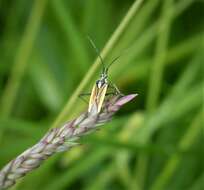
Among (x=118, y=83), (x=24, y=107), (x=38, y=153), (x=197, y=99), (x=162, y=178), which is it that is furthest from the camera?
(x=24, y=107)

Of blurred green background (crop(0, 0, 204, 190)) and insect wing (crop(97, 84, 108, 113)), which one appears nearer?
insect wing (crop(97, 84, 108, 113))

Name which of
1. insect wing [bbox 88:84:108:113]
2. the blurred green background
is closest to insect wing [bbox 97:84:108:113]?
insect wing [bbox 88:84:108:113]

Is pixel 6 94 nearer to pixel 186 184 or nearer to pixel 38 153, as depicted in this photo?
pixel 186 184

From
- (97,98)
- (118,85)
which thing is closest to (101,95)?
(97,98)

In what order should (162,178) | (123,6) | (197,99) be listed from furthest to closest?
(123,6)
(197,99)
(162,178)

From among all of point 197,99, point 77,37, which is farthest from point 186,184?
point 77,37

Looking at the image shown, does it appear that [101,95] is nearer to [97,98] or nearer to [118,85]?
[97,98]

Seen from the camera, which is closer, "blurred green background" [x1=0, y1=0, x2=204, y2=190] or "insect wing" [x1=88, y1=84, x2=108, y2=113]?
"insect wing" [x1=88, y1=84, x2=108, y2=113]

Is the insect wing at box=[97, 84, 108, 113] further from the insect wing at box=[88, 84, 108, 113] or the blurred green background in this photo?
the blurred green background

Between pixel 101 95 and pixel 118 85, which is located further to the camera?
pixel 118 85
